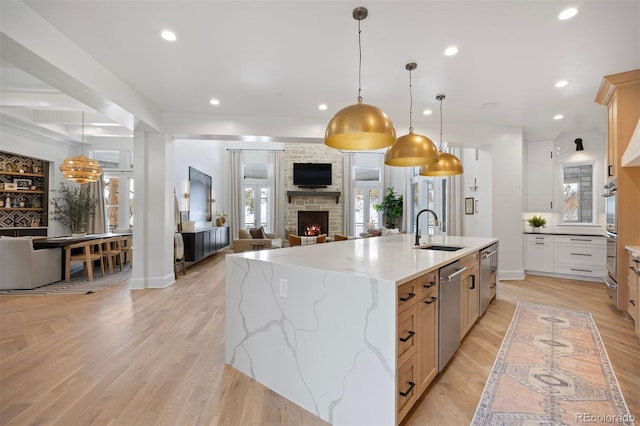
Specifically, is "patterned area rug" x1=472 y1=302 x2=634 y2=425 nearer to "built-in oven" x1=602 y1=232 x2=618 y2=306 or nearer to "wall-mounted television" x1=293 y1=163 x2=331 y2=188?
"built-in oven" x1=602 y1=232 x2=618 y2=306

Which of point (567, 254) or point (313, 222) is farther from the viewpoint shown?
point (313, 222)

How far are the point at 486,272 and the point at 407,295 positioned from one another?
90.4 inches

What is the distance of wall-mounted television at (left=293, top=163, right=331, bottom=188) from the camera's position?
31.5 ft

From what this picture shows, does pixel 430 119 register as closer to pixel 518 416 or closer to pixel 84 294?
pixel 518 416

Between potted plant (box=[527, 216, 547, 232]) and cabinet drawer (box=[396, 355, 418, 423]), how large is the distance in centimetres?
571

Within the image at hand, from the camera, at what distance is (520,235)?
17.4 feet

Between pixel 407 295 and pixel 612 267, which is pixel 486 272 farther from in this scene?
pixel 407 295

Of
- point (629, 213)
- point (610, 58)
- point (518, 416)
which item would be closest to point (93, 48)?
point (518, 416)

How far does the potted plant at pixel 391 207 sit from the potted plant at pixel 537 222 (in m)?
3.92

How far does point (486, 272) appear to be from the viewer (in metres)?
3.37

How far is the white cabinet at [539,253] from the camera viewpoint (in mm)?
5562

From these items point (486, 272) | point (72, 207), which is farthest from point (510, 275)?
point (72, 207)

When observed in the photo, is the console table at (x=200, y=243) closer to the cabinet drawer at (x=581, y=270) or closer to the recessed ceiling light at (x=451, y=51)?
the recessed ceiling light at (x=451, y=51)

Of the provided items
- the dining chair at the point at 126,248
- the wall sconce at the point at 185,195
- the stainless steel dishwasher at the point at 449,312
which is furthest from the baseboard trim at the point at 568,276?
the dining chair at the point at 126,248
